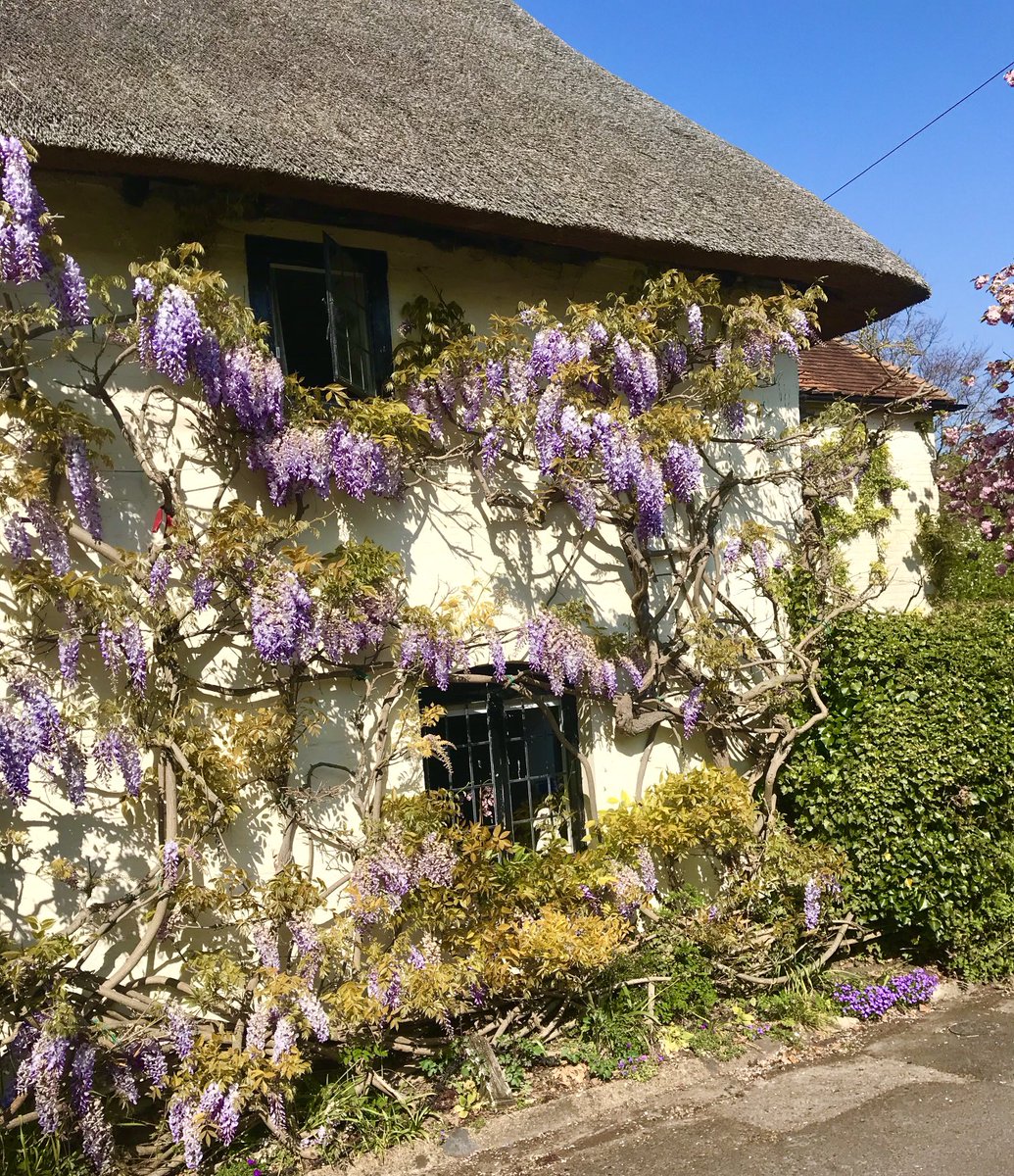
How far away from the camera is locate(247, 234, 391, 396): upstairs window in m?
4.36

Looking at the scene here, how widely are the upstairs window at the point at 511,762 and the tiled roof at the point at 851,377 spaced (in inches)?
204

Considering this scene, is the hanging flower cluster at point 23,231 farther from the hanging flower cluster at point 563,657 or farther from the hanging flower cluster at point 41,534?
the hanging flower cluster at point 563,657

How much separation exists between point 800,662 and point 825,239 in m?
2.71

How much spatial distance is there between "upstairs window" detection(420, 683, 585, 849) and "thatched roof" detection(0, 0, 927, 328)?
8.61 ft

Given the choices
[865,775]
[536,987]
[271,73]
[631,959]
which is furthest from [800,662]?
[271,73]

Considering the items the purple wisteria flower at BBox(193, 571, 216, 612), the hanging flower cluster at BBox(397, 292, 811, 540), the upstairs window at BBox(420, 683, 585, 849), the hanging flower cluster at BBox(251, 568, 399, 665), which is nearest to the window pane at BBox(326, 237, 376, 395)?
the hanging flower cluster at BBox(397, 292, 811, 540)

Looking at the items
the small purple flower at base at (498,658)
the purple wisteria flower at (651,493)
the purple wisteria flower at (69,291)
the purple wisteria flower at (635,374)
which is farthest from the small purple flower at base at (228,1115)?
the purple wisteria flower at (635,374)

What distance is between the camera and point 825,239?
17.8ft

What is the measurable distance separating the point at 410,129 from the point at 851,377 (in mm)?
6454

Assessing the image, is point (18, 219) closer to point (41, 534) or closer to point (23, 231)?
point (23, 231)

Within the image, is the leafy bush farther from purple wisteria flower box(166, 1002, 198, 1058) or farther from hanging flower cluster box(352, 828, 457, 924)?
purple wisteria flower box(166, 1002, 198, 1058)

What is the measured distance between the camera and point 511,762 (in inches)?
191

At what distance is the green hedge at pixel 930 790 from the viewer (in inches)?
178

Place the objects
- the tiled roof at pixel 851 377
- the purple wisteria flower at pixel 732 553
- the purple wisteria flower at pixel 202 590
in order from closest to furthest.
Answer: the purple wisteria flower at pixel 202 590, the purple wisteria flower at pixel 732 553, the tiled roof at pixel 851 377
